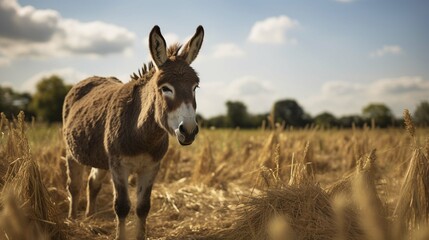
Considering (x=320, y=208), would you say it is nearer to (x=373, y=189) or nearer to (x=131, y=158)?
(x=373, y=189)

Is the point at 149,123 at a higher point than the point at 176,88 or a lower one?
lower

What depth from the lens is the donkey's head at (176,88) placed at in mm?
4027

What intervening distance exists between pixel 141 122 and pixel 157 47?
91 centimetres

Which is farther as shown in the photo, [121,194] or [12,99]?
[12,99]

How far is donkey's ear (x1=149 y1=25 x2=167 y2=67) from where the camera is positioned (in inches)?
176

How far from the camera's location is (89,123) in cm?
551

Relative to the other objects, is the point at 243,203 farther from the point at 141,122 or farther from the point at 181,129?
the point at 141,122

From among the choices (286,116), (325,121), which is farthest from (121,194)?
(286,116)

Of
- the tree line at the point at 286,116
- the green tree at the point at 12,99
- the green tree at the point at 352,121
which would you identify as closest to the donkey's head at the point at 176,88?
the green tree at the point at 352,121

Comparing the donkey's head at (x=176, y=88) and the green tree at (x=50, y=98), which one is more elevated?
the green tree at (x=50, y=98)

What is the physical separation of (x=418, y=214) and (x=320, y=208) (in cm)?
91

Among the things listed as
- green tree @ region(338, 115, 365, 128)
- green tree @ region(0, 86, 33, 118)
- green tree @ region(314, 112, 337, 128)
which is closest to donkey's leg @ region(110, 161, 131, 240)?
green tree @ region(314, 112, 337, 128)

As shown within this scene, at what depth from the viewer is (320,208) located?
13.6ft

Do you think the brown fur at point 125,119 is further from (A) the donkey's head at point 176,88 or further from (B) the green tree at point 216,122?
(B) the green tree at point 216,122
